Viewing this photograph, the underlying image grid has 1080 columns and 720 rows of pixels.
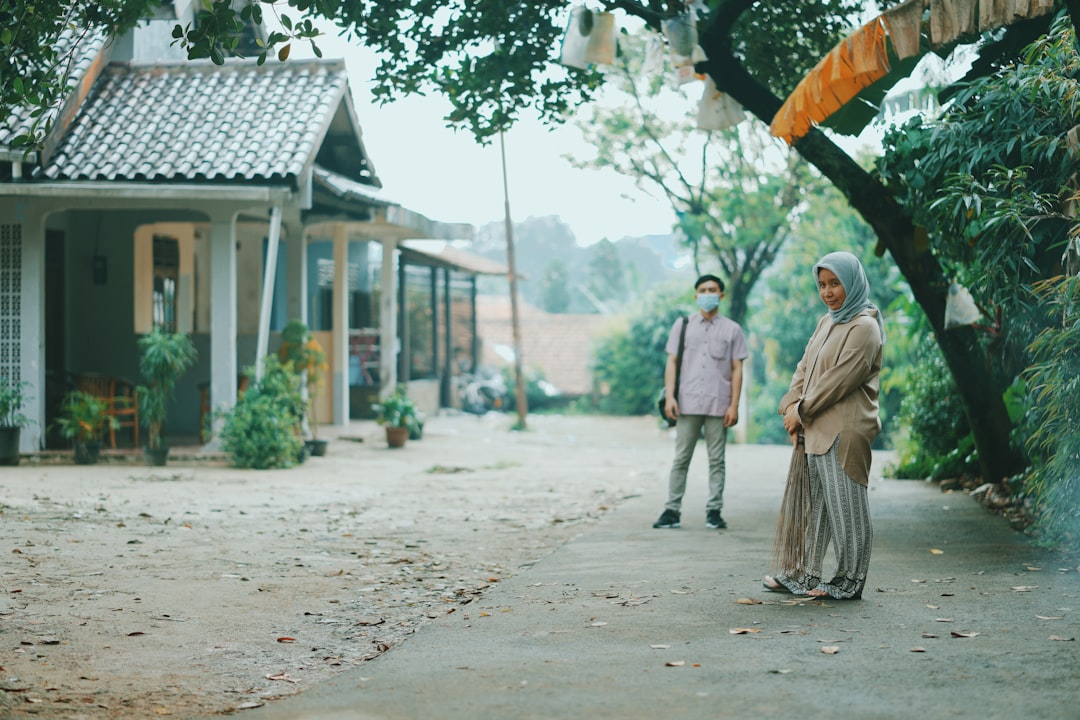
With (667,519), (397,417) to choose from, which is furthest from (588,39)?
(397,417)

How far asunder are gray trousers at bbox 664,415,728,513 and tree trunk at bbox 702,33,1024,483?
7.92 feet

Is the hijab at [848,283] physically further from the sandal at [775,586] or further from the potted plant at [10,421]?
the potted plant at [10,421]

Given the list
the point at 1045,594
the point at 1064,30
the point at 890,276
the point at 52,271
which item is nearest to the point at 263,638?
the point at 1045,594

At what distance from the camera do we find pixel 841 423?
6.34 m

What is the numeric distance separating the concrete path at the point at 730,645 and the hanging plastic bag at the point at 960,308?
2.02 meters

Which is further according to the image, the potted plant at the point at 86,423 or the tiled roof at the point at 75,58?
the potted plant at the point at 86,423

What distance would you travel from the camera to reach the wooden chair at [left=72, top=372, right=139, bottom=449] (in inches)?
581

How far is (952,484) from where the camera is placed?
40.7 ft

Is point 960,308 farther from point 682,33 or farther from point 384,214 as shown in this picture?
point 384,214

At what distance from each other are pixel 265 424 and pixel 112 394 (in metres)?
2.02

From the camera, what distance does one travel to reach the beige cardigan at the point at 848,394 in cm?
627

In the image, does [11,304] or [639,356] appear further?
[639,356]

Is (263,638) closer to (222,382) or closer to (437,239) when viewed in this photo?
(222,382)

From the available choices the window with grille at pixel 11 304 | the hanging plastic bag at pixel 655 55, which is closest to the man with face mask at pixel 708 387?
the hanging plastic bag at pixel 655 55
